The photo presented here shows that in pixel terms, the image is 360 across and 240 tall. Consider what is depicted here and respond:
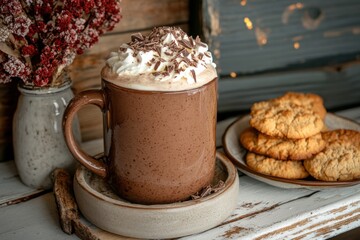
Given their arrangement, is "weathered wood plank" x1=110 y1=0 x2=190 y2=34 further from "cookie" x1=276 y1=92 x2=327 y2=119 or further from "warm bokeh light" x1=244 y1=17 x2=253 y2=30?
"cookie" x1=276 y1=92 x2=327 y2=119

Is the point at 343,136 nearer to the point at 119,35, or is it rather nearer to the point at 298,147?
the point at 298,147

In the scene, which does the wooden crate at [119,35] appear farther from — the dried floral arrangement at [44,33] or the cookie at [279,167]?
the cookie at [279,167]

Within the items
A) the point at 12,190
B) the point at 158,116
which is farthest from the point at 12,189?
the point at 158,116

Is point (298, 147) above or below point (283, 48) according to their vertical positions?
below

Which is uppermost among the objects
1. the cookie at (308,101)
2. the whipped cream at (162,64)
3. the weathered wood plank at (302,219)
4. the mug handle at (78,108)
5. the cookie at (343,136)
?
the whipped cream at (162,64)

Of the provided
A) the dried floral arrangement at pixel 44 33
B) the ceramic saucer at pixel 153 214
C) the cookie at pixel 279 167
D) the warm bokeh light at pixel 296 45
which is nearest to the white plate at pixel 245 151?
the cookie at pixel 279 167

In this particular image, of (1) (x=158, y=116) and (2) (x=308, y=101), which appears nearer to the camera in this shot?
(1) (x=158, y=116)
